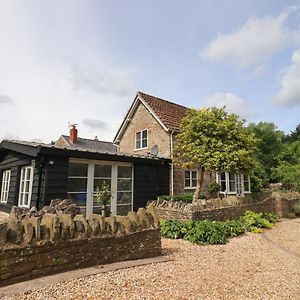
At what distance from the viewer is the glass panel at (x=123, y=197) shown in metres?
12.4

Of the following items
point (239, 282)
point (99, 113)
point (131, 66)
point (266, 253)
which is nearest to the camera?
point (239, 282)

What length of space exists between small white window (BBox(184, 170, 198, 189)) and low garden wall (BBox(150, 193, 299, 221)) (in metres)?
4.01

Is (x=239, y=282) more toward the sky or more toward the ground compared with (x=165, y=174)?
more toward the ground

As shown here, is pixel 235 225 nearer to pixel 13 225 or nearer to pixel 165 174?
pixel 165 174

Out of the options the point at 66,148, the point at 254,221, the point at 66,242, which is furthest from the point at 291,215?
the point at 66,242

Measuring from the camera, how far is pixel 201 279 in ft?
15.2

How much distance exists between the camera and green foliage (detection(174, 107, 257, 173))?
478 inches

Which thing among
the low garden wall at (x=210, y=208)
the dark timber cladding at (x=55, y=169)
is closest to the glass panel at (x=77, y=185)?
the dark timber cladding at (x=55, y=169)

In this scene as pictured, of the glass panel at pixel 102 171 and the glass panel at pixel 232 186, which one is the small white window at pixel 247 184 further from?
the glass panel at pixel 102 171

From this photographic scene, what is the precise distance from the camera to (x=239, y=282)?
4.68 meters

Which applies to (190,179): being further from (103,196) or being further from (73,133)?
(73,133)

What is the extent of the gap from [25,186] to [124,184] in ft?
15.6

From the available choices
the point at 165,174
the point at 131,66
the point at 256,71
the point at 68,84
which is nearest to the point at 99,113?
the point at 68,84

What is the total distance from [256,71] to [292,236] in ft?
27.6
